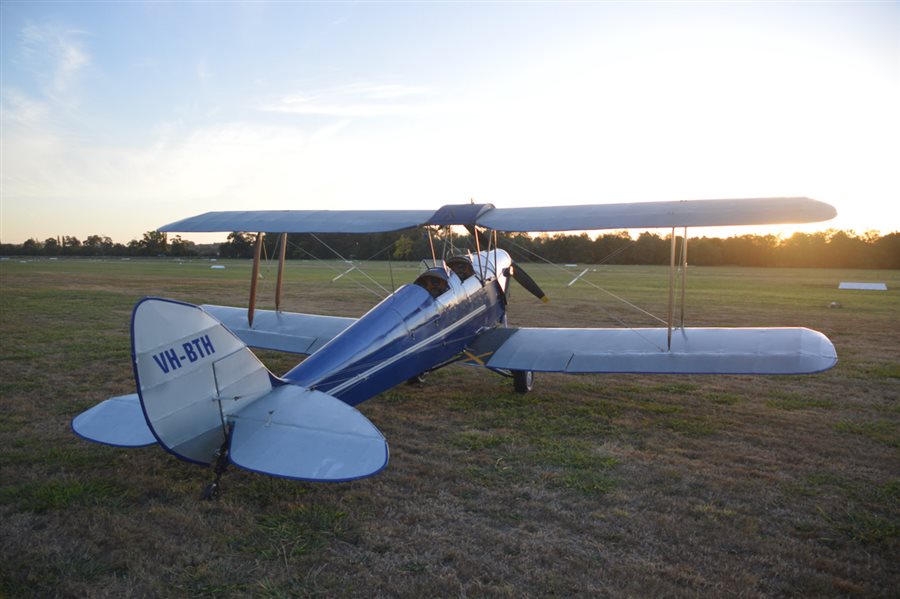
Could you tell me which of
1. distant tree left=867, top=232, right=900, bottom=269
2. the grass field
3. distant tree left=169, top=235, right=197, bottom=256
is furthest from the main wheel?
distant tree left=169, top=235, right=197, bottom=256

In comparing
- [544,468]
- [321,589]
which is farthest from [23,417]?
[544,468]

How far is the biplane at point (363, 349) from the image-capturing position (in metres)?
3.54

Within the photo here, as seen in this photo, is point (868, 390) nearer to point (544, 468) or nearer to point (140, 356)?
point (544, 468)

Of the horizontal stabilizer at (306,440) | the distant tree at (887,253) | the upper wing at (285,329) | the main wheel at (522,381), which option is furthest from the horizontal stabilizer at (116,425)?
the distant tree at (887,253)

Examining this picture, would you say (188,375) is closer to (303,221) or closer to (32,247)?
(303,221)

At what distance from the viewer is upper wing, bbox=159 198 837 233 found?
5750 millimetres

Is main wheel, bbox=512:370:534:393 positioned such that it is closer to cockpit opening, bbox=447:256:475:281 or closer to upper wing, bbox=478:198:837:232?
cockpit opening, bbox=447:256:475:281

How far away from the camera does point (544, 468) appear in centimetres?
487

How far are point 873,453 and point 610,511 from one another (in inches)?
118

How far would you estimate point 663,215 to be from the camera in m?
6.05

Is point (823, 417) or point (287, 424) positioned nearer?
point (287, 424)

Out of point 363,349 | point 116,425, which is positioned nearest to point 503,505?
point 363,349

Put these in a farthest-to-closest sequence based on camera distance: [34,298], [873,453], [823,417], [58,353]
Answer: [34,298] → [58,353] → [823,417] → [873,453]

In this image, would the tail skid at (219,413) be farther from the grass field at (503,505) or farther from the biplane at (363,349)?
the grass field at (503,505)
